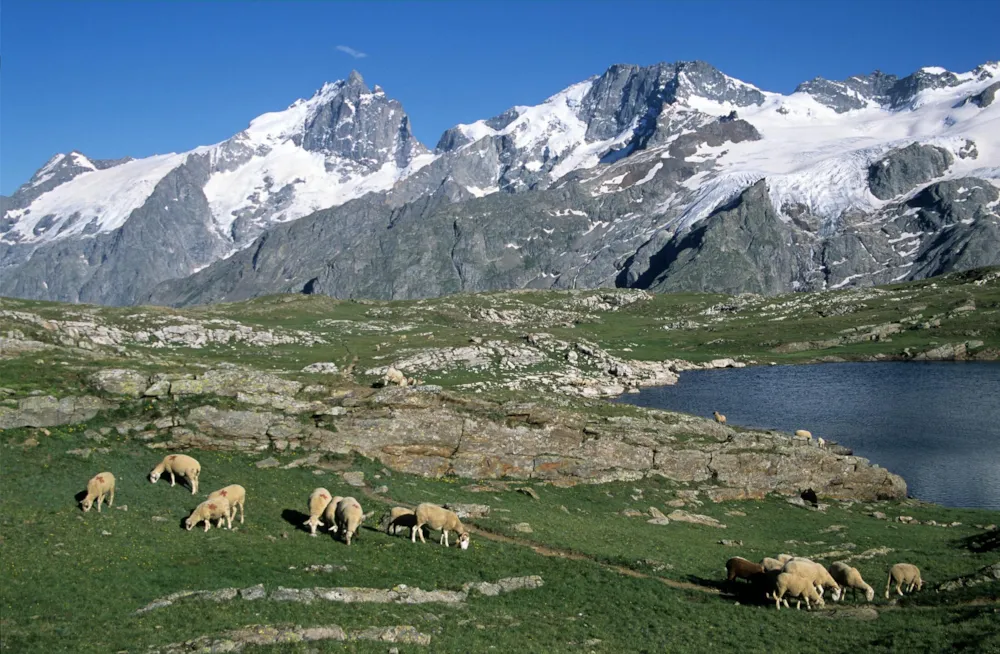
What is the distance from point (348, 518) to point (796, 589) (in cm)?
2053

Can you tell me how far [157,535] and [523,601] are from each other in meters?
16.4

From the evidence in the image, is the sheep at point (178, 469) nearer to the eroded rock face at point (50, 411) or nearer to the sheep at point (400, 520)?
the eroded rock face at point (50, 411)

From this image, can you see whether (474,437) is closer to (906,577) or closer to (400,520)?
(400,520)

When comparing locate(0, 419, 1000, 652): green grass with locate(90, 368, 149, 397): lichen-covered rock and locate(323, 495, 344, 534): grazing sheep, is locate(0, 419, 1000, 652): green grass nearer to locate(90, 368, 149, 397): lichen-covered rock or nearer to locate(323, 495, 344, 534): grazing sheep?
locate(323, 495, 344, 534): grazing sheep

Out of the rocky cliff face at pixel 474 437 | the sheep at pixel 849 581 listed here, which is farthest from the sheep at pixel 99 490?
the sheep at pixel 849 581

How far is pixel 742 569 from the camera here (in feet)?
113

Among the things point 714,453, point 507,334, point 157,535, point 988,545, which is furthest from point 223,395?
point 507,334

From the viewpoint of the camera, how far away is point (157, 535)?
32469mm

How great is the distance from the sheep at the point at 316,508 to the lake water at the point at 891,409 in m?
55.8

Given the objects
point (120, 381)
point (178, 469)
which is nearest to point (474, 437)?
point (178, 469)

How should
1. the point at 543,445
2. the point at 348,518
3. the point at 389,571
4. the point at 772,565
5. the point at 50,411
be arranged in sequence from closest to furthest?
the point at 389,571 < the point at 772,565 < the point at 348,518 < the point at 50,411 < the point at 543,445

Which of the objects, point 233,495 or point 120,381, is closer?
point 233,495

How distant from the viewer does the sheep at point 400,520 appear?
3697 centimetres

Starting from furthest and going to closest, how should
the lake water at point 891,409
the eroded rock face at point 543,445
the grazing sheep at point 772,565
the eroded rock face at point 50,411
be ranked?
1. the lake water at point 891,409
2. the eroded rock face at point 543,445
3. the eroded rock face at point 50,411
4. the grazing sheep at point 772,565
